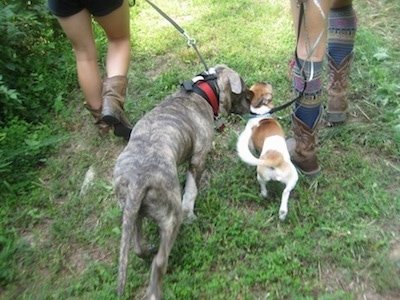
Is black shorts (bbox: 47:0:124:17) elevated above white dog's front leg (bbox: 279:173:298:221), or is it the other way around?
black shorts (bbox: 47:0:124:17)

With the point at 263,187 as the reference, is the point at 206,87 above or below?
above

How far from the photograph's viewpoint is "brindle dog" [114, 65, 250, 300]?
2432 millimetres

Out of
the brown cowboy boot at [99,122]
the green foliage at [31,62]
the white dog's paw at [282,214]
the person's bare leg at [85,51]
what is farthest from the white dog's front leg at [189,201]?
the green foliage at [31,62]

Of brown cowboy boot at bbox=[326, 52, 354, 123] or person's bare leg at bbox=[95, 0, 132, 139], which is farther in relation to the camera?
brown cowboy boot at bbox=[326, 52, 354, 123]

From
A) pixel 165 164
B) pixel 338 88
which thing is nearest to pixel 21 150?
pixel 165 164

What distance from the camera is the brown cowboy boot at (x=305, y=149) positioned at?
3.09 meters

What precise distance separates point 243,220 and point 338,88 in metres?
1.41

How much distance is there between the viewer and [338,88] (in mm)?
3566

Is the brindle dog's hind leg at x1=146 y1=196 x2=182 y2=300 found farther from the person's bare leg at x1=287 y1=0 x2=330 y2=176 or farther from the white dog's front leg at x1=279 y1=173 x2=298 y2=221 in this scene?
the person's bare leg at x1=287 y1=0 x2=330 y2=176

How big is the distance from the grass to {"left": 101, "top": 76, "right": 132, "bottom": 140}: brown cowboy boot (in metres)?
0.37

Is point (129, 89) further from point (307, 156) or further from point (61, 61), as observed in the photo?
point (307, 156)

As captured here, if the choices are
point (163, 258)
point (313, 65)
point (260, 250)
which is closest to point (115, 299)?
point (163, 258)

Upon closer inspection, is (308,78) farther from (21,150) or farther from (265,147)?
(21,150)

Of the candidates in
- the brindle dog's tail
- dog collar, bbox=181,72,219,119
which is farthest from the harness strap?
the brindle dog's tail
